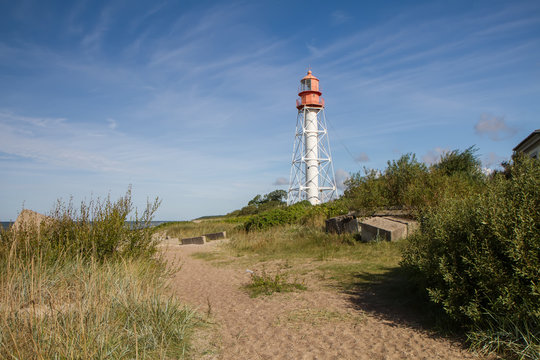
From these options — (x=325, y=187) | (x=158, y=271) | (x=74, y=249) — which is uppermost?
(x=325, y=187)

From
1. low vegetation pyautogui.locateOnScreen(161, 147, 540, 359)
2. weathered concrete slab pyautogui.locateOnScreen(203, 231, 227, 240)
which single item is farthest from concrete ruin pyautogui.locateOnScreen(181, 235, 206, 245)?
low vegetation pyautogui.locateOnScreen(161, 147, 540, 359)

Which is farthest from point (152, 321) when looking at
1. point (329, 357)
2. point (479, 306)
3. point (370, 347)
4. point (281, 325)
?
point (479, 306)

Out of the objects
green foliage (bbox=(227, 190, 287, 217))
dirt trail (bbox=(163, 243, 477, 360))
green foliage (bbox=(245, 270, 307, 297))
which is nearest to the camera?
dirt trail (bbox=(163, 243, 477, 360))

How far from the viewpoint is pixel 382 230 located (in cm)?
1086

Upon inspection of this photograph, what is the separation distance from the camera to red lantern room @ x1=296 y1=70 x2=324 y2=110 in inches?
1227

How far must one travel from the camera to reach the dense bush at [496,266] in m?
3.77

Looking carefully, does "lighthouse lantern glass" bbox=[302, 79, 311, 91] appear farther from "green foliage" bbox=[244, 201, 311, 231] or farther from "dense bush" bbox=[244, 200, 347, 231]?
"green foliage" bbox=[244, 201, 311, 231]

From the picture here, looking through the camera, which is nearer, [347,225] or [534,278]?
[534,278]

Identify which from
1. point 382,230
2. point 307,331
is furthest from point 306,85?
point 307,331

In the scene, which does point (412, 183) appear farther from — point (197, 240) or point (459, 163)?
point (197, 240)

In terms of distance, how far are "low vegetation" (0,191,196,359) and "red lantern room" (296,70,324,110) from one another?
2448 cm

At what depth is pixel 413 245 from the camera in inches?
230

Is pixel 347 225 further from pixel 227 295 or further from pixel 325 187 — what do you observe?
pixel 325 187

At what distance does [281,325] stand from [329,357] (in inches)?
47.1
